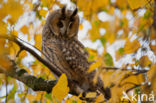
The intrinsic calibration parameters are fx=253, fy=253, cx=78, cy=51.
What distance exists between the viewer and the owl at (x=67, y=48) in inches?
118

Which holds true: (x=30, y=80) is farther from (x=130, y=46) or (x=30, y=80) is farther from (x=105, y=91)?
(x=130, y=46)

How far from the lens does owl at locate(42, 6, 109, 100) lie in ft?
9.80

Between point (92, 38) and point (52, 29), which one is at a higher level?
point (52, 29)

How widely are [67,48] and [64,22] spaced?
499mm

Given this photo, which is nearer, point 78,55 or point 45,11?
point 45,11

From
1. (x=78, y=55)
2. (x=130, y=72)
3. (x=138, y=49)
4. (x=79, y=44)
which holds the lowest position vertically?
(x=130, y=72)

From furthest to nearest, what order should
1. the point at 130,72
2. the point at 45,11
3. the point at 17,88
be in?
the point at 17,88, the point at 45,11, the point at 130,72

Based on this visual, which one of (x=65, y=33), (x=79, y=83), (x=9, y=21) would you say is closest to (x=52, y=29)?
(x=65, y=33)

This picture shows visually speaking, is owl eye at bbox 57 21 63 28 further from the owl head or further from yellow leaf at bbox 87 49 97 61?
yellow leaf at bbox 87 49 97 61

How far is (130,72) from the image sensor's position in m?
1.75

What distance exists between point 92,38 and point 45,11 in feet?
2.84

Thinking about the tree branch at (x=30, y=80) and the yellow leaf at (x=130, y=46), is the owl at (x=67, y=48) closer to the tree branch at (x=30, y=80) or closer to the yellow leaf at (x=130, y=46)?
the tree branch at (x=30, y=80)

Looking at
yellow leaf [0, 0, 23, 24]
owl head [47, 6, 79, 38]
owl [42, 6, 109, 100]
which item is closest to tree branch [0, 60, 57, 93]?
owl [42, 6, 109, 100]

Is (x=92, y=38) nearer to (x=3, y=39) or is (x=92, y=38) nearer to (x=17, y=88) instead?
(x=17, y=88)
